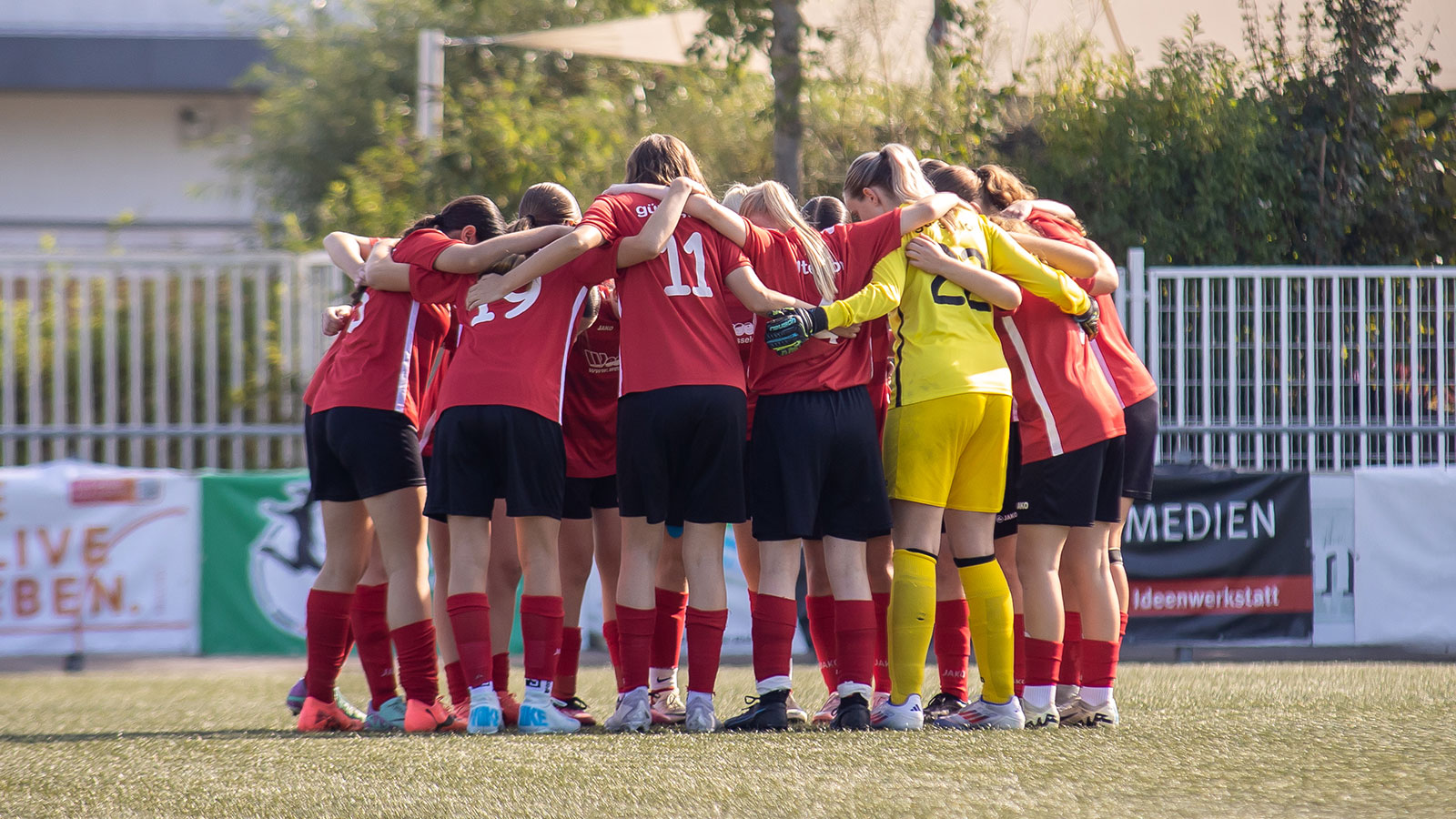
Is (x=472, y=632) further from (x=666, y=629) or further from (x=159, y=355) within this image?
(x=159, y=355)

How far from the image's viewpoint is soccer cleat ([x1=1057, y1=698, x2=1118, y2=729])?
4012mm

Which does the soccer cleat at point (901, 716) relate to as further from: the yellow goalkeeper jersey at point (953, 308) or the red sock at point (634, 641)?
the yellow goalkeeper jersey at point (953, 308)

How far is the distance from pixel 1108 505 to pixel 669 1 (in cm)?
1426

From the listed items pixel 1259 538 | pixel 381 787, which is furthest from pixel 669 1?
pixel 381 787

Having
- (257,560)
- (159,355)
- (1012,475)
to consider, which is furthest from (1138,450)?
(159,355)

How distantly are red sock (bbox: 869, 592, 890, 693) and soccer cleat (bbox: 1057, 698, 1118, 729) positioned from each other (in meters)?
0.56

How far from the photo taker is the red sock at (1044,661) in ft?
13.0

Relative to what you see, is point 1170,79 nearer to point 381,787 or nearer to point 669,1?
point 381,787

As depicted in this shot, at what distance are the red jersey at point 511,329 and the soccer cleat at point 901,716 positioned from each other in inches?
50.9

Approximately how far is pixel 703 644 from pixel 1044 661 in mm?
1025

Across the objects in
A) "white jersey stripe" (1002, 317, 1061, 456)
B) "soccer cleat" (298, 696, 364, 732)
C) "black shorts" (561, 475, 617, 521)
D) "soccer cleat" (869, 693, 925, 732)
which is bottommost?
"soccer cleat" (298, 696, 364, 732)

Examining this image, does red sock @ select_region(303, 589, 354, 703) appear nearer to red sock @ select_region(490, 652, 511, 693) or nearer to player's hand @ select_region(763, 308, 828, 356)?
red sock @ select_region(490, 652, 511, 693)

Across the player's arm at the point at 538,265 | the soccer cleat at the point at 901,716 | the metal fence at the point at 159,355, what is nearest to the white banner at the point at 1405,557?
the soccer cleat at the point at 901,716

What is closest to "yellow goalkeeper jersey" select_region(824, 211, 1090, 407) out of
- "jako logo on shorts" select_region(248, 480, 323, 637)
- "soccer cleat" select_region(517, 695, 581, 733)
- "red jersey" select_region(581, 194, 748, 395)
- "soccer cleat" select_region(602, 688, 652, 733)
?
"red jersey" select_region(581, 194, 748, 395)
